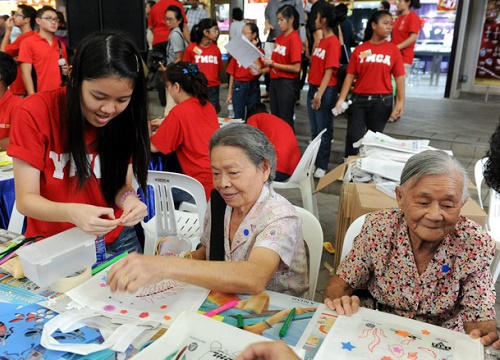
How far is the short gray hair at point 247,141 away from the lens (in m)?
1.53

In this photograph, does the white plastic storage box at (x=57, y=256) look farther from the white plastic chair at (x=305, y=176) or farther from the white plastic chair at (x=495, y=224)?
the white plastic chair at (x=495, y=224)

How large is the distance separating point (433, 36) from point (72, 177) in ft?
32.8

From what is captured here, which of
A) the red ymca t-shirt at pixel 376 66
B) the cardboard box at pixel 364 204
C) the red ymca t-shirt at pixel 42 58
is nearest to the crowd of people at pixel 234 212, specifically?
the cardboard box at pixel 364 204

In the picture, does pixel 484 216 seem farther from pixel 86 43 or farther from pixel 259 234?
pixel 86 43

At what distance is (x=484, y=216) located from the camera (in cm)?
215

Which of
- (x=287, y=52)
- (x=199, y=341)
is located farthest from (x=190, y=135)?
(x=287, y=52)

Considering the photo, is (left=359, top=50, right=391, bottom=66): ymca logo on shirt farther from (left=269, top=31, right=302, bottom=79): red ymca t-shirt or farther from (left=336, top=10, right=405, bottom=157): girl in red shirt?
(left=269, top=31, right=302, bottom=79): red ymca t-shirt

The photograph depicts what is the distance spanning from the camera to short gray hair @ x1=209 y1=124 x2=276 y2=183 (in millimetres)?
1528

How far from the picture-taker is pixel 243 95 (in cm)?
562

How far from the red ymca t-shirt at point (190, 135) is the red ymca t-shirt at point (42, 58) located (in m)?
2.52

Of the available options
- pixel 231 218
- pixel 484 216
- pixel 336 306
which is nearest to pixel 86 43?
pixel 231 218

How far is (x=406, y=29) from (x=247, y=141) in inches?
199

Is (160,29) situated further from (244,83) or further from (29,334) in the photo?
(29,334)

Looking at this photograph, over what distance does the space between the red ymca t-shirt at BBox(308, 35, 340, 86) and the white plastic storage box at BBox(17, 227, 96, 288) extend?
12.2 ft
